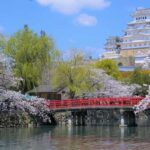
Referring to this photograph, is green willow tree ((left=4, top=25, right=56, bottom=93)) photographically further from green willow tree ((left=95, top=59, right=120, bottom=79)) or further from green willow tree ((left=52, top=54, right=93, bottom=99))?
green willow tree ((left=95, top=59, right=120, bottom=79))

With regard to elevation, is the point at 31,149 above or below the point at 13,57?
below

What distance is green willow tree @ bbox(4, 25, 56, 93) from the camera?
63969mm

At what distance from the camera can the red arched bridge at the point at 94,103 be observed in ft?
182

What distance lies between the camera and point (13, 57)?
64438mm

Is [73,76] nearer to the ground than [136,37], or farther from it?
nearer to the ground

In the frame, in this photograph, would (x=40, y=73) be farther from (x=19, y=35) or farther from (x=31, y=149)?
(x=31, y=149)

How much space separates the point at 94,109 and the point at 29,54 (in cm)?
1184

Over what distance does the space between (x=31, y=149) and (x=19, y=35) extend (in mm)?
34848

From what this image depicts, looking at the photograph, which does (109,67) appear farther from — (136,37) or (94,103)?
(136,37)

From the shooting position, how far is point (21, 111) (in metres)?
53.6

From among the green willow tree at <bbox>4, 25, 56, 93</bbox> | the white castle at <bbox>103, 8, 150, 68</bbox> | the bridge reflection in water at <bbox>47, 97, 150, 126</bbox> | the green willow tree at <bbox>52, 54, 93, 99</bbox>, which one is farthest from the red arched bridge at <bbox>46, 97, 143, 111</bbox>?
the white castle at <bbox>103, 8, 150, 68</bbox>

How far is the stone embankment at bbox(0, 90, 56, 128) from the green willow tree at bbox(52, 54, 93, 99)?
18.4 ft

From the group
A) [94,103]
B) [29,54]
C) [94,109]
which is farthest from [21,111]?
[29,54]

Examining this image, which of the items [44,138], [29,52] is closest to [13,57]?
[29,52]
